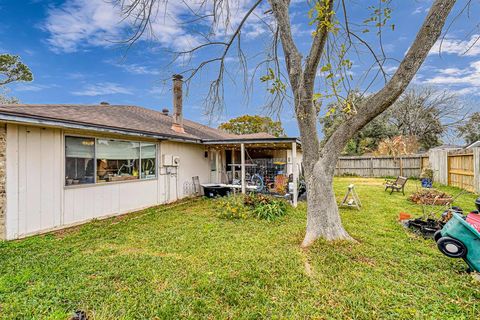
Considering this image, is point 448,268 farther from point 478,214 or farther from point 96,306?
point 96,306

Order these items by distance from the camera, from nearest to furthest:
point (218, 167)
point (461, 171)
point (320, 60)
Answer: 1. point (320, 60)
2. point (461, 171)
3. point (218, 167)

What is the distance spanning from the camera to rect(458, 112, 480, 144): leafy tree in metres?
25.2

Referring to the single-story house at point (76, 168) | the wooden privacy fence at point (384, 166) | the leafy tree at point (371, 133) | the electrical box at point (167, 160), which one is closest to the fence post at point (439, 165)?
the wooden privacy fence at point (384, 166)

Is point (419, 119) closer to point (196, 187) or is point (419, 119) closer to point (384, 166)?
point (384, 166)

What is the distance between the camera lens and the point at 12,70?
1795 centimetres

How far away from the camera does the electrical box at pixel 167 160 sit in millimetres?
8797

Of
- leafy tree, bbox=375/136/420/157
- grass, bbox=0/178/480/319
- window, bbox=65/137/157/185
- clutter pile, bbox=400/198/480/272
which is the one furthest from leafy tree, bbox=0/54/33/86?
leafy tree, bbox=375/136/420/157

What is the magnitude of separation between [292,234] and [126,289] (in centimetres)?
336

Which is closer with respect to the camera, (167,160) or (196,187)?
(167,160)

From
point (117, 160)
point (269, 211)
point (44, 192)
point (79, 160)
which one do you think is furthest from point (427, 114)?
point (44, 192)

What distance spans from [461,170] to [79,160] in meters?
15.0

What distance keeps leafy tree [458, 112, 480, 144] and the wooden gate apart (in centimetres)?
1913

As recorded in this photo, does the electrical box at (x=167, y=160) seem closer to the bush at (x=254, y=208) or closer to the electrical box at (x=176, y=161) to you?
the electrical box at (x=176, y=161)

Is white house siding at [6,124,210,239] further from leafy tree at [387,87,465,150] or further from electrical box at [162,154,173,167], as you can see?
leafy tree at [387,87,465,150]
